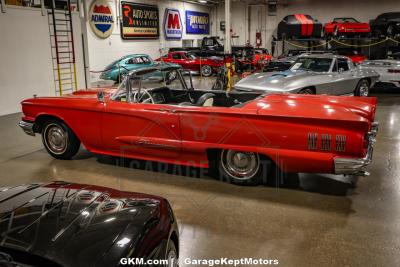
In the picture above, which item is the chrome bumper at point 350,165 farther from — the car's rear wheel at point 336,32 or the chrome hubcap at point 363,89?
the car's rear wheel at point 336,32

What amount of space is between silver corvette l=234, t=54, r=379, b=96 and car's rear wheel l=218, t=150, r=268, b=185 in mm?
3538

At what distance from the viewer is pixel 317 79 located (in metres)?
8.88

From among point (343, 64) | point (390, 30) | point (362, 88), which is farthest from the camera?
Answer: point (390, 30)

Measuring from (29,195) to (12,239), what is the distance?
0.59 m

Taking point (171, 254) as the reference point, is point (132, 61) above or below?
above

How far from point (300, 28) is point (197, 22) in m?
8.51

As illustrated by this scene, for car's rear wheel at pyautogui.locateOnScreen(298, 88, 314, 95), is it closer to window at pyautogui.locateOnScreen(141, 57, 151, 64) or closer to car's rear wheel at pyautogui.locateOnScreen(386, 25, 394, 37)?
window at pyautogui.locateOnScreen(141, 57, 151, 64)

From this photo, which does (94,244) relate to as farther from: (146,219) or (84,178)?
(84,178)

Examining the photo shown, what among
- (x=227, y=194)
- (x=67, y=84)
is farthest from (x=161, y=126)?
(x=67, y=84)

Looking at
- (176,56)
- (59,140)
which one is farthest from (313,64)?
(176,56)

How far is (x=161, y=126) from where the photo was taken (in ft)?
16.1

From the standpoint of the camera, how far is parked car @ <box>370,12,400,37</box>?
18.4m

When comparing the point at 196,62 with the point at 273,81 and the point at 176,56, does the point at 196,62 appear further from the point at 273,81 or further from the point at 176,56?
the point at 273,81

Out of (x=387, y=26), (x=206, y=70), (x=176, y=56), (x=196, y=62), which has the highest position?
(x=387, y=26)
